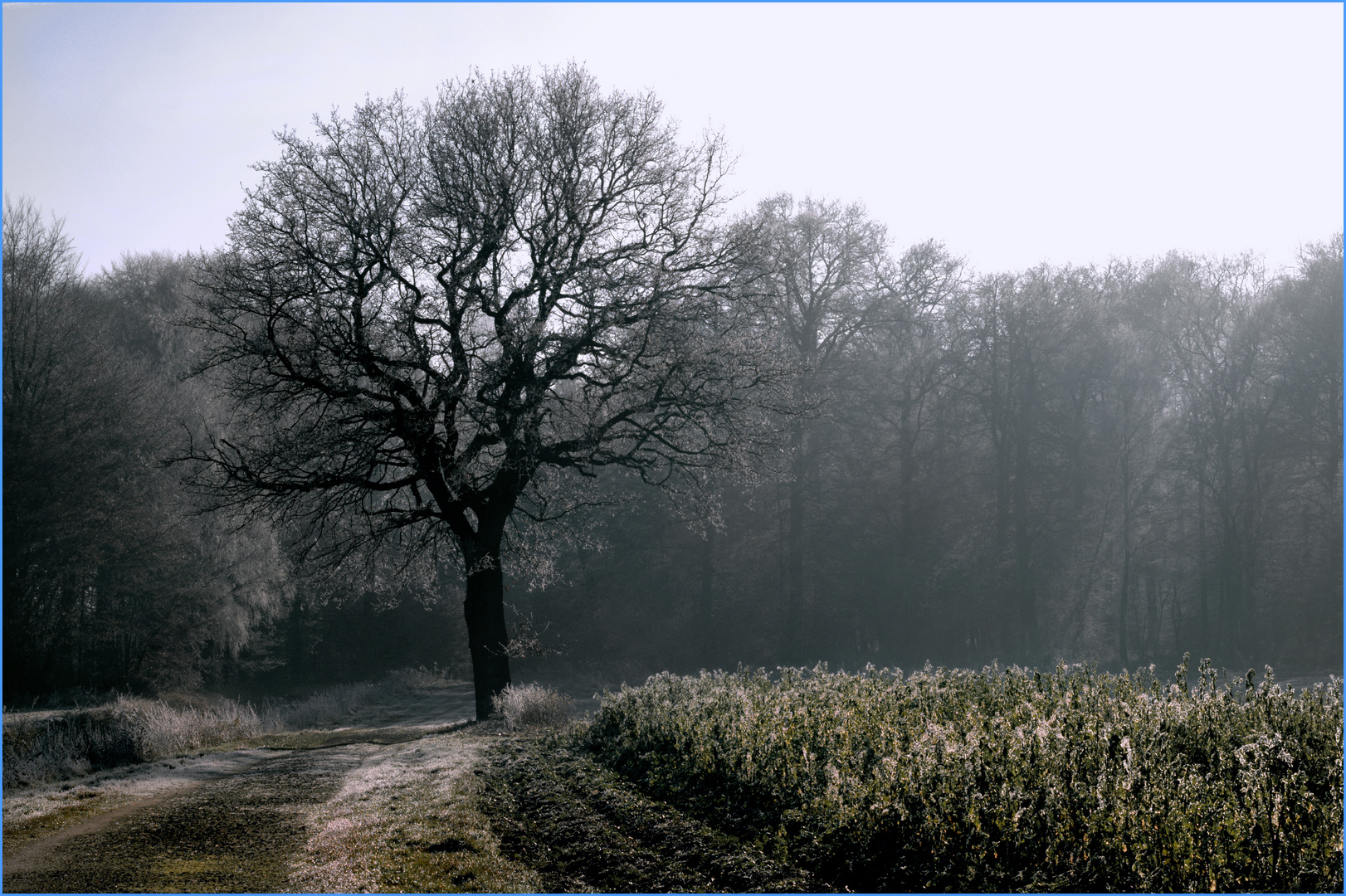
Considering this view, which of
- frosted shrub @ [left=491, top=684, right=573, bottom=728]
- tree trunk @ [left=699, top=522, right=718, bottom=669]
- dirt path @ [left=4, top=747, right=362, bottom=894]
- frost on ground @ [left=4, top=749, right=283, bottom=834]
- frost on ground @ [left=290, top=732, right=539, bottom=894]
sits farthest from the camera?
tree trunk @ [left=699, top=522, right=718, bottom=669]

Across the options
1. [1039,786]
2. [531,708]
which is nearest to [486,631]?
[531,708]

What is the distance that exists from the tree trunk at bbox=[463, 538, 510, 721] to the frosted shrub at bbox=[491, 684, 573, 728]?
900 millimetres

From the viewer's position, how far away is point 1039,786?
5.29 metres

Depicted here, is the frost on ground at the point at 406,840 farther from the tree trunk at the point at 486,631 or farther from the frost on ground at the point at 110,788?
the tree trunk at the point at 486,631

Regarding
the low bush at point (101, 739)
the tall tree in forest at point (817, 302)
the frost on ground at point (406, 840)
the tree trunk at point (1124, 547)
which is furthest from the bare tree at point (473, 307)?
the tree trunk at point (1124, 547)

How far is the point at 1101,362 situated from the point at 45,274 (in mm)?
30971

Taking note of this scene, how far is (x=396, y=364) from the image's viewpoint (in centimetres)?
1359

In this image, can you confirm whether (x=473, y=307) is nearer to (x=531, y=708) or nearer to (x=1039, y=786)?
(x=531, y=708)

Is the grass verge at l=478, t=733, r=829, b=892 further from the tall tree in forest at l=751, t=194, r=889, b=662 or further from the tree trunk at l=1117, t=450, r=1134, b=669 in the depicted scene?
the tree trunk at l=1117, t=450, r=1134, b=669

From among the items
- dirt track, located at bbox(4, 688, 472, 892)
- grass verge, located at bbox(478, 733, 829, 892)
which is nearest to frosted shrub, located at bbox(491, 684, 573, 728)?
dirt track, located at bbox(4, 688, 472, 892)

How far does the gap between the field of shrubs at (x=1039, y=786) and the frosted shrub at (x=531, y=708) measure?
5.36 metres

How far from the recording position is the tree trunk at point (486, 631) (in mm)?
15664

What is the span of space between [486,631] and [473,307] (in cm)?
571

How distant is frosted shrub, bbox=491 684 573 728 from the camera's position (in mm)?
13602
